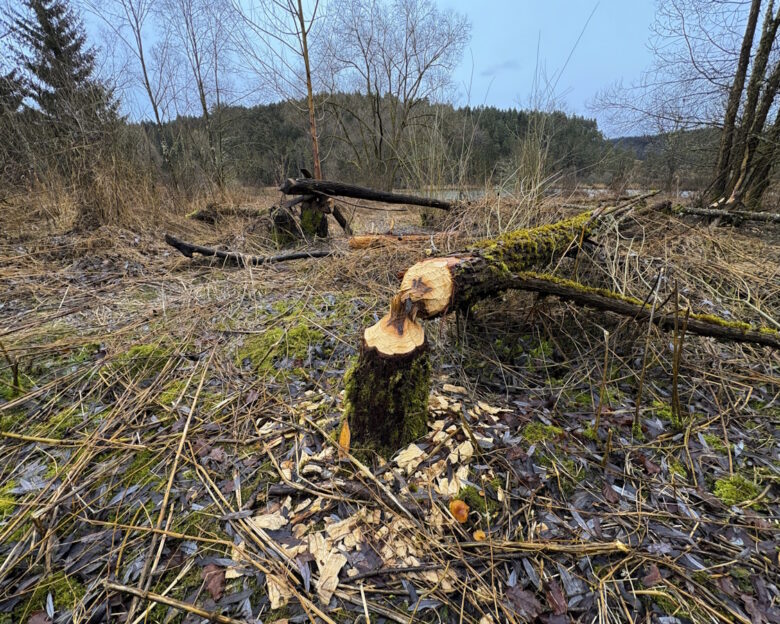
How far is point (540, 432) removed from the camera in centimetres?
145

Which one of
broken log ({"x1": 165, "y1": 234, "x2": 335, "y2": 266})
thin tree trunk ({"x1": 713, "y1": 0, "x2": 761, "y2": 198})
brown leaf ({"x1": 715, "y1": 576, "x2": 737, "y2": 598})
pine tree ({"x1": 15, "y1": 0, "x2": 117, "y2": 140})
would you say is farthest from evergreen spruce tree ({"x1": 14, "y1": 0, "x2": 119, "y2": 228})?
thin tree trunk ({"x1": 713, "y1": 0, "x2": 761, "y2": 198})

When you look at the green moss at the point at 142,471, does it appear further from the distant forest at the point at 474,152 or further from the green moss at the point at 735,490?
the distant forest at the point at 474,152

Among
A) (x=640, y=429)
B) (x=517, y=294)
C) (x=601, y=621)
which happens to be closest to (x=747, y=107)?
(x=517, y=294)

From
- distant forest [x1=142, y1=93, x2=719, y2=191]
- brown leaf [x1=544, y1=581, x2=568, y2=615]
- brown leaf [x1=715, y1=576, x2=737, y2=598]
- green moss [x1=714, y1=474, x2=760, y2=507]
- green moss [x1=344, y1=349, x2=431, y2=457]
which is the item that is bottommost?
brown leaf [x1=544, y1=581, x2=568, y2=615]

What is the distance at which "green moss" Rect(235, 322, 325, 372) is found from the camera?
2020 mm

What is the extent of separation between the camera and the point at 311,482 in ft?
4.11

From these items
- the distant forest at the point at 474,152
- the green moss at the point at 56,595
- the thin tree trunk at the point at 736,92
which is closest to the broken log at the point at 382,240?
the distant forest at the point at 474,152

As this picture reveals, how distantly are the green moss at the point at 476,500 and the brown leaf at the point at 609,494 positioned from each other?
416 mm

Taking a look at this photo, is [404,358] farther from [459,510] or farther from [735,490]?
[735,490]

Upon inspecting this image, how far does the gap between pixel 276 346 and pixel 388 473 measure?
1.18 m

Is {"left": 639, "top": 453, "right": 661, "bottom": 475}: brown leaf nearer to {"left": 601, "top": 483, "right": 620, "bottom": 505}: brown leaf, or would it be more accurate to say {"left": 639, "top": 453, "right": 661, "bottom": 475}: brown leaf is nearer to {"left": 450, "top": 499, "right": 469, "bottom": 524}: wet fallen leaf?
{"left": 601, "top": 483, "right": 620, "bottom": 505}: brown leaf

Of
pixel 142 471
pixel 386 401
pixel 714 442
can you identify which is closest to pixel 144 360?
pixel 142 471

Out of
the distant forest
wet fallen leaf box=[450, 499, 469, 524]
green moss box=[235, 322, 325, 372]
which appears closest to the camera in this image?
wet fallen leaf box=[450, 499, 469, 524]

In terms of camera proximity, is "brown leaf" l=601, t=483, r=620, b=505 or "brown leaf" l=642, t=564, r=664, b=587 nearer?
"brown leaf" l=642, t=564, r=664, b=587
